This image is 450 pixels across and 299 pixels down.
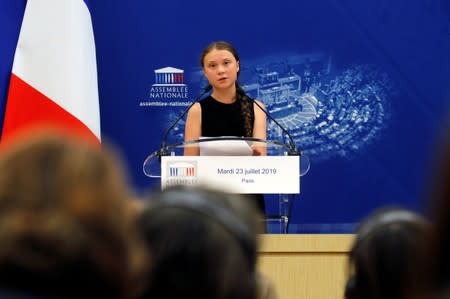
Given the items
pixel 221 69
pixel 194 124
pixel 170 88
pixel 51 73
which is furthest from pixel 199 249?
pixel 170 88

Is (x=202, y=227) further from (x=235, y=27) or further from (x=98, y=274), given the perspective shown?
(x=235, y=27)

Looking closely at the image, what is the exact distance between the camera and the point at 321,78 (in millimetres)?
7059

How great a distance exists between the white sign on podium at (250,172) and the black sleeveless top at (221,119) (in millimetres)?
1138

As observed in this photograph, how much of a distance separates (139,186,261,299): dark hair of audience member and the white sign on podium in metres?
3.09

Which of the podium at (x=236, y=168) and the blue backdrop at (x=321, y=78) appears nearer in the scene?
the podium at (x=236, y=168)

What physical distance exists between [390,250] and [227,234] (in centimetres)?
34

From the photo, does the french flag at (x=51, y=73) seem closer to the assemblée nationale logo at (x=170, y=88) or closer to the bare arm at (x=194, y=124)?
the bare arm at (x=194, y=124)

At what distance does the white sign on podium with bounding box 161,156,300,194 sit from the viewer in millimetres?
4320

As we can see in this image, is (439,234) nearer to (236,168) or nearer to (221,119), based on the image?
(236,168)

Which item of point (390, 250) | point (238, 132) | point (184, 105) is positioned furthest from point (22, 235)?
point (184, 105)

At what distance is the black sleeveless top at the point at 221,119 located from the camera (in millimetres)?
5512

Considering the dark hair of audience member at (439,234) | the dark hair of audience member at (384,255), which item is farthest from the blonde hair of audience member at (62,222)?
the dark hair of audience member at (384,255)

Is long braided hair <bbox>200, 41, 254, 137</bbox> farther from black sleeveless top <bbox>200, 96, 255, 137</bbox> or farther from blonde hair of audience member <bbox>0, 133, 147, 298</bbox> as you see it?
blonde hair of audience member <bbox>0, 133, 147, 298</bbox>

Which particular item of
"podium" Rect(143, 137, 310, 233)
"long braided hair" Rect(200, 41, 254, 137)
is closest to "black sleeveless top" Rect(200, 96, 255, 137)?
"long braided hair" Rect(200, 41, 254, 137)
